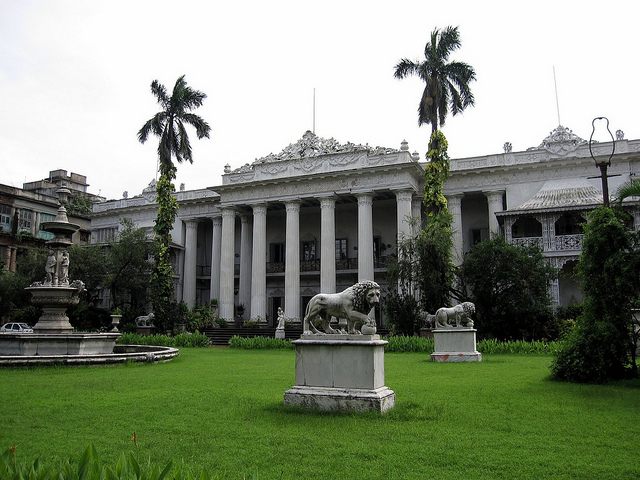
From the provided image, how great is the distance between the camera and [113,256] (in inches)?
1300

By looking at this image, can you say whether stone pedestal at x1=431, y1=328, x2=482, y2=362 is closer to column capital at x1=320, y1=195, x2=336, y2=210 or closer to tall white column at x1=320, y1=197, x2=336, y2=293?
tall white column at x1=320, y1=197, x2=336, y2=293

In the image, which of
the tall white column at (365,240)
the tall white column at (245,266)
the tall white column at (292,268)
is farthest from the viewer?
the tall white column at (245,266)

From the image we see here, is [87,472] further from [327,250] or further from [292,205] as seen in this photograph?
[292,205]

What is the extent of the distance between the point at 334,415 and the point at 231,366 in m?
7.87

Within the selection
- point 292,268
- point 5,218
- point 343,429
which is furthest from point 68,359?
point 5,218

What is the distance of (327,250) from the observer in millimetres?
30812

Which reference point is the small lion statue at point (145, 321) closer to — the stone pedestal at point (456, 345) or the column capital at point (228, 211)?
the column capital at point (228, 211)

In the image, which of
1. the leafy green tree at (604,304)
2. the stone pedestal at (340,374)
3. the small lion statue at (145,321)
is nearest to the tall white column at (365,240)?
the small lion statue at (145,321)

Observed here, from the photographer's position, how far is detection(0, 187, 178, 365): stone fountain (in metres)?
13.5

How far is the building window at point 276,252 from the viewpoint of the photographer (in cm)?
3788

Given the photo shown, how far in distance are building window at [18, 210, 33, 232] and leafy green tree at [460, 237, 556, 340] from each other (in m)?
33.1

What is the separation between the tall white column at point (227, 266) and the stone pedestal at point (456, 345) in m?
19.4

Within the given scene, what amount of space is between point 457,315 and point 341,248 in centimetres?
2060

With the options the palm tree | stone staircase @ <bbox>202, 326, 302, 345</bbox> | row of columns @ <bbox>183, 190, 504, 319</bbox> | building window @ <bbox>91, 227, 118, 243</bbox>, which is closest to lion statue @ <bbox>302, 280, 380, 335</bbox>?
the palm tree
